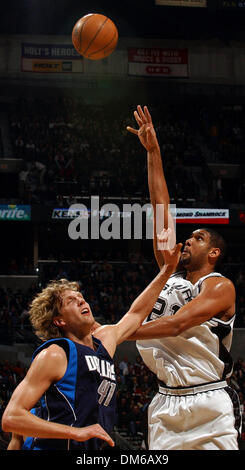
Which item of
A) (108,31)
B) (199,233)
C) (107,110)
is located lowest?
(199,233)

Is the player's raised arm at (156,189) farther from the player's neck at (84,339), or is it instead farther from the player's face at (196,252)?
the player's neck at (84,339)

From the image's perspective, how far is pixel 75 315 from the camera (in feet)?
10.3

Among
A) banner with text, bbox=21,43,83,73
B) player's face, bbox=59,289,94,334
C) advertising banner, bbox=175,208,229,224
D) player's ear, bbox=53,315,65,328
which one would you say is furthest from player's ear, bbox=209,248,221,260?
banner with text, bbox=21,43,83,73

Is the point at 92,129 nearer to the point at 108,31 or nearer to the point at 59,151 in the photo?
the point at 59,151

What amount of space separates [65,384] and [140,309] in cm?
98

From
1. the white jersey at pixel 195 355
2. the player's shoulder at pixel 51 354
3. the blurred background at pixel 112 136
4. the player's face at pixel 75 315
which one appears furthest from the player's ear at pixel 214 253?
the blurred background at pixel 112 136

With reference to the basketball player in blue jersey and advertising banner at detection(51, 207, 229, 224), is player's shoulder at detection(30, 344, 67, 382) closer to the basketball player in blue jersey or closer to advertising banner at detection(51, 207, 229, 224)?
the basketball player in blue jersey

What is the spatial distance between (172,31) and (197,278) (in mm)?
20678

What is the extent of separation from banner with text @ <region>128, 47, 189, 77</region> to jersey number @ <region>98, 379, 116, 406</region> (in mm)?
20687

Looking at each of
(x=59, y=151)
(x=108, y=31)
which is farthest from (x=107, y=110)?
(x=108, y=31)

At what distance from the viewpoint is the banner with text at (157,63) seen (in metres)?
22.5

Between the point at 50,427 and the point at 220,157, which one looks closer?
the point at 50,427

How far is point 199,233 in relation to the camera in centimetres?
424
